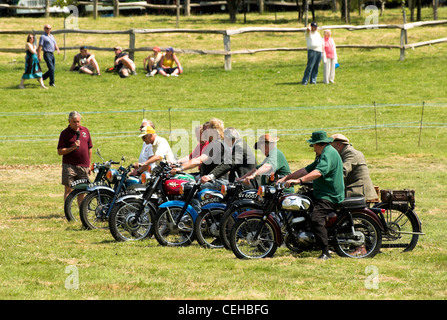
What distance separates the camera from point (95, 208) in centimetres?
1134

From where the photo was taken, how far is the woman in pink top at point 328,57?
24891 millimetres

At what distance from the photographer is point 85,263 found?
8.91 metres

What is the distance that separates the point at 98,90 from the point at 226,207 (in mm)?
15118

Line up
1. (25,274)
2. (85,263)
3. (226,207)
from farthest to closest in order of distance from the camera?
1. (226,207)
2. (85,263)
3. (25,274)

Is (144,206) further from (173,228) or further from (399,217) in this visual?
(399,217)

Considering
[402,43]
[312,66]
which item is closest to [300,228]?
[312,66]

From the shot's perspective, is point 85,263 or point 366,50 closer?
point 85,263

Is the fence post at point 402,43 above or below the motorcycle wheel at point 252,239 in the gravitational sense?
above

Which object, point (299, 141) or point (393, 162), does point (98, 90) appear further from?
point (393, 162)

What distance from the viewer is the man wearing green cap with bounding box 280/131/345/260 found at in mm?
8906

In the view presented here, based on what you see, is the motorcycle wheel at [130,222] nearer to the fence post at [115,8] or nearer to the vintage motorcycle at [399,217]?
the vintage motorcycle at [399,217]

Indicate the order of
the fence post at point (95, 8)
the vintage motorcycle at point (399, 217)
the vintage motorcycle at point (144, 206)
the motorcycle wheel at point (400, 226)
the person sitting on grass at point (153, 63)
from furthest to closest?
1. the fence post at point (95, 8)
2. the person sitting on grass at point (153, 63)
3. the vintage motorcycle at point (144, 206)
4. the motorcycle wheel at point (400, 226)
5. the vintage motorcycle at point (399, 217)

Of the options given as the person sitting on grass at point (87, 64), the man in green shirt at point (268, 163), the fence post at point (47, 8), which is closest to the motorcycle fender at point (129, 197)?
the man in green shirt at point (268, 163)
